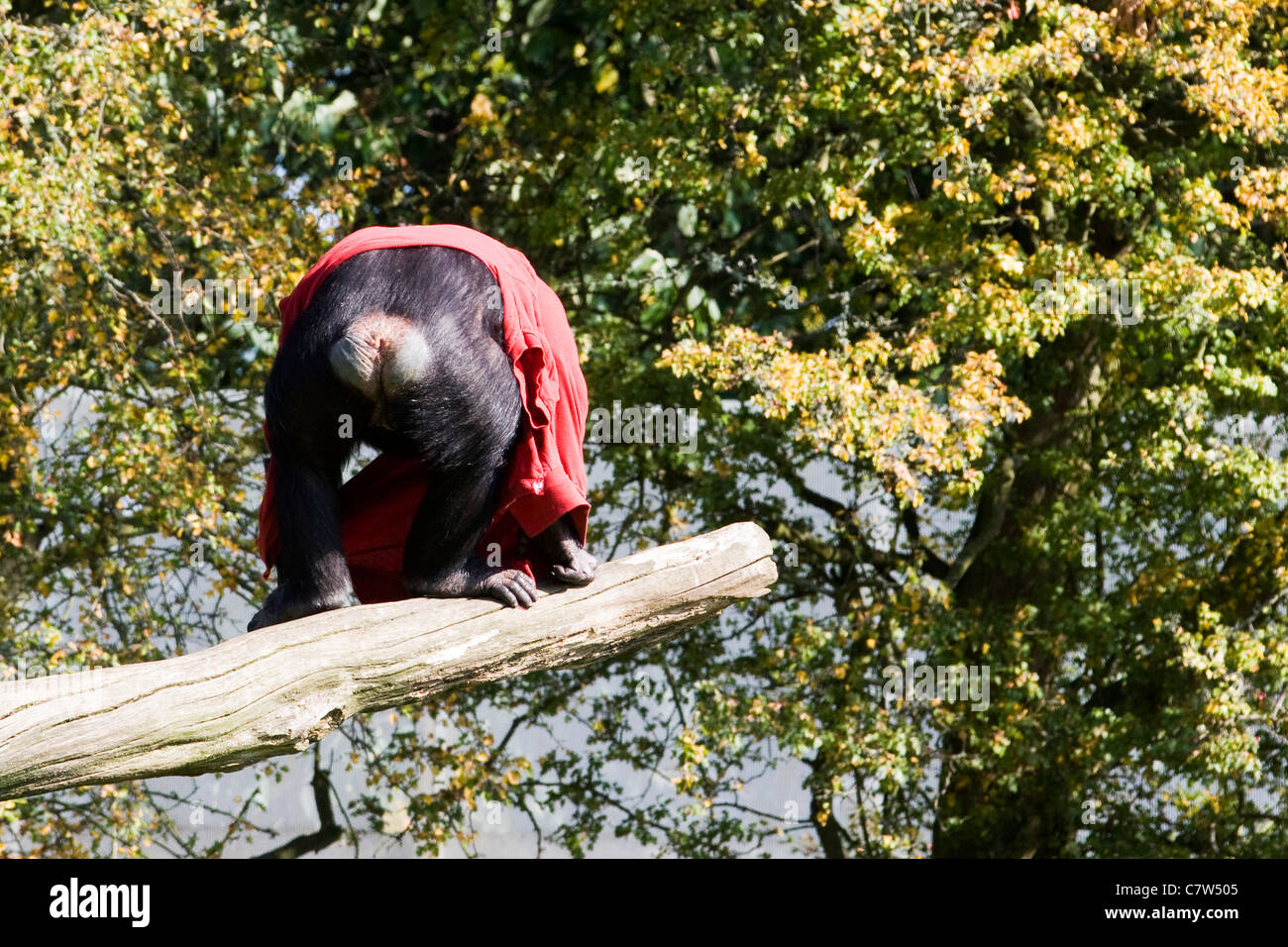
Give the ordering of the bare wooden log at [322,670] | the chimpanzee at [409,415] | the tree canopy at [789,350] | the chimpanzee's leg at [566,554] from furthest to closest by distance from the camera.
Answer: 1. the tree canopy at [789,350]
2. the chimpanzee's leg at [566,554]
3. the chimpanzee at [409,415]
4. the bare wooden log at [322,670]

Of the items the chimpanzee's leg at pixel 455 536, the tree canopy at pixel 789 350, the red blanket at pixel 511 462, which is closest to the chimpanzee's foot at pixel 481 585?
the chimpanzee's leg at pixel 455 536

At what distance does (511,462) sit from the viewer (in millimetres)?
3631

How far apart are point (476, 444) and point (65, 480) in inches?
202

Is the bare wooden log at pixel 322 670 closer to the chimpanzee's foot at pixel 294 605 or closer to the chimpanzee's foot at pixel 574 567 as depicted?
the chimpanzee's foot at pixel 574 567

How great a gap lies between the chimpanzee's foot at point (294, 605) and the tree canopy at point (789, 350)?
3872 mm

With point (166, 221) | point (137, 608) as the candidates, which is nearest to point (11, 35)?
point (166, 221)

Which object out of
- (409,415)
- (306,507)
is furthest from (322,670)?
(409,415)

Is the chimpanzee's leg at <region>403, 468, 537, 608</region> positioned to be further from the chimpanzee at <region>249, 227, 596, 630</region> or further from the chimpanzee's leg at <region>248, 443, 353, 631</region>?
the chimpanzee's leg at <region>248, 443, 353, 631</region>

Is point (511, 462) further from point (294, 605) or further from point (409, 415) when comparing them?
point (294, 605)

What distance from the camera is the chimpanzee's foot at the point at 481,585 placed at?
11.6 ft

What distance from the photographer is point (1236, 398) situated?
27.0ft

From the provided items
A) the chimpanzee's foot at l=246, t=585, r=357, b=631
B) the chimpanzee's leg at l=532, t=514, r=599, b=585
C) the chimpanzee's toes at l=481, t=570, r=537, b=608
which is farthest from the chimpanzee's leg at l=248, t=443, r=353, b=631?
the chimpanzee's leg at l=532, t=514, r=599, b=585

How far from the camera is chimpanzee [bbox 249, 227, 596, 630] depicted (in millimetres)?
3408

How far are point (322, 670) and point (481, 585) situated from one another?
462 mm
